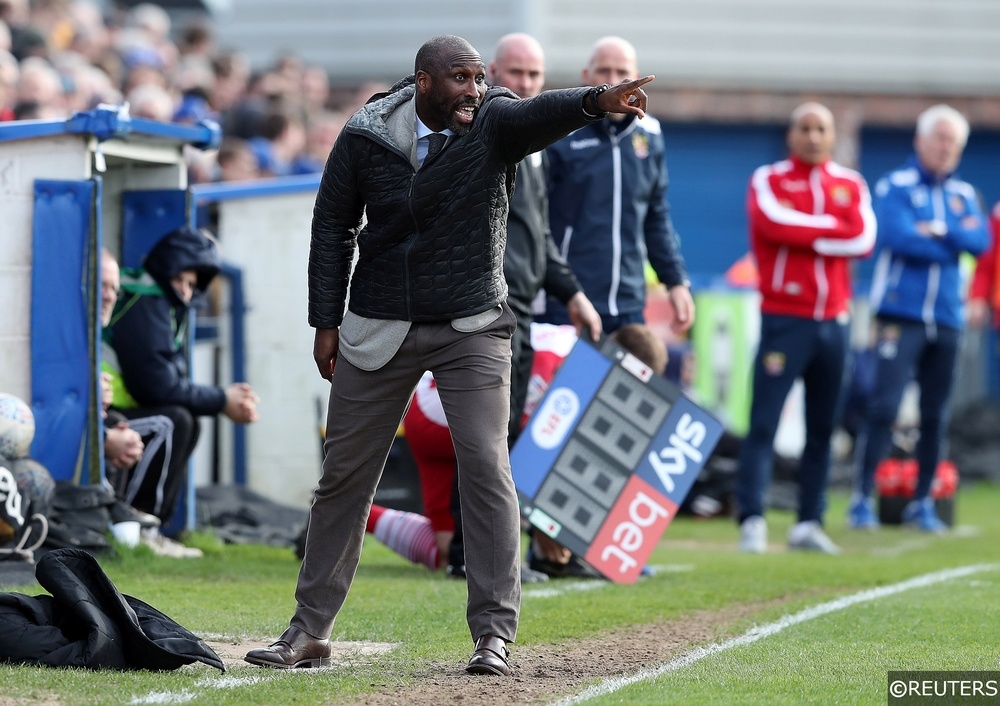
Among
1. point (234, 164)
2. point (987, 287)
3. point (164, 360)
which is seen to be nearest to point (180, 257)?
point (164, 360)

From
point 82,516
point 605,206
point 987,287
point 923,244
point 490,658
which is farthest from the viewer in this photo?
point 987,287

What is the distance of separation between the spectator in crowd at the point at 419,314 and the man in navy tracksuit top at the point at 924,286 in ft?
25.2

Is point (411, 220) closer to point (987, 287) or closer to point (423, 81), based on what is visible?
point (423, 81)

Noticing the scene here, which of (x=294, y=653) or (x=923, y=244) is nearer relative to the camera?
(x=294, y=653)

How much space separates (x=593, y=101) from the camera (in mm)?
5609

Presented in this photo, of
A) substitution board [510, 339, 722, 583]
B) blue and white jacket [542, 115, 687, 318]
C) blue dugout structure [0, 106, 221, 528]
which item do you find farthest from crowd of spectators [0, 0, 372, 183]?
substitution board [510, 339, 722, 583]

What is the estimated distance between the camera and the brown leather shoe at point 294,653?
607 cm

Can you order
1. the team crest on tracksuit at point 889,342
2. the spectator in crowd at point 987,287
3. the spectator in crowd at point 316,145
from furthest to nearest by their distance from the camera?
the spectator in crowd at point 987,287 < the spectator in crowd at point 316,145 < the team crest on tracksuit at point 889,342

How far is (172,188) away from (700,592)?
3.85 meters

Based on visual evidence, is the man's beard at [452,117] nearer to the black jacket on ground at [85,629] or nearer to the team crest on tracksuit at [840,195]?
the black jacket on ground at [85,629]

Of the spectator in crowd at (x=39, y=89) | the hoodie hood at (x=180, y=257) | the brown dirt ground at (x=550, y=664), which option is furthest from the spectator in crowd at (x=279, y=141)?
the brown dirt ground at (x=550, y=664)

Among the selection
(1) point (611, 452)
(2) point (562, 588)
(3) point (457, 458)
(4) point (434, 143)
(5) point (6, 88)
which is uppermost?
(4) point (434, 143)

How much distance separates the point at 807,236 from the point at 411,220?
587 cm

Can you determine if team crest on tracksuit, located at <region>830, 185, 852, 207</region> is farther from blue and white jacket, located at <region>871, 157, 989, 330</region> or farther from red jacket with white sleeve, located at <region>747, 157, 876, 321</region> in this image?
blue and white jacket, located at <region>871, 157, 989, 330</region>
